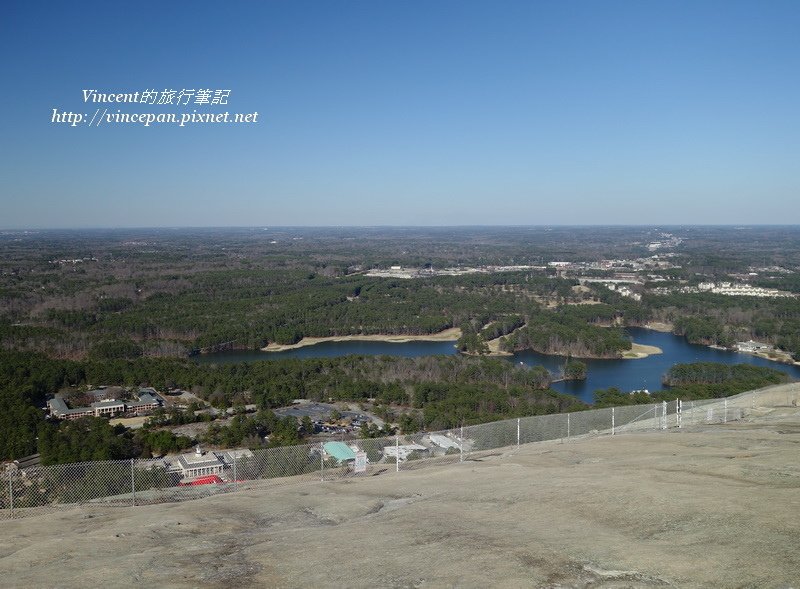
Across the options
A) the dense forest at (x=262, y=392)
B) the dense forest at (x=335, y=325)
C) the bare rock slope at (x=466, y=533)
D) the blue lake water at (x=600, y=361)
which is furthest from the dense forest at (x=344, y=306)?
the bare rock slope at (x=466, y=533)

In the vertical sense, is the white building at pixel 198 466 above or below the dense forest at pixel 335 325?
above

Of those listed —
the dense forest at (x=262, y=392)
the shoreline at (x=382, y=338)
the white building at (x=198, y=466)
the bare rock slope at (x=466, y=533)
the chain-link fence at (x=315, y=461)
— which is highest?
the bare rock slope at (x=466, y=533)

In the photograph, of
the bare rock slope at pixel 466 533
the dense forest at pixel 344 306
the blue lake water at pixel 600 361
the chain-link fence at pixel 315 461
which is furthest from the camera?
the dense forest at pixel 344 306

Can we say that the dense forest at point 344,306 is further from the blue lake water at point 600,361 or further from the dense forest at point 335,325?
the blue lake water at point 600,361

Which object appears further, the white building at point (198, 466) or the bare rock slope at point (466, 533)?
the white building at point (198, 466)

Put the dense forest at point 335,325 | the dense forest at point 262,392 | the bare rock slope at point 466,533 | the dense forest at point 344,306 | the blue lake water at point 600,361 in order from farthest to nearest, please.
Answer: the dense forest at point 344,306 → the blue lake water at point 600,361 → the dense forest at point 335,325 → the dense forest at point 262,392 → the bare rock slope at point 466,533

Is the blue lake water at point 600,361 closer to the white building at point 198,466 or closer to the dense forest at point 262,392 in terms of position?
the dense forest at point 262,392

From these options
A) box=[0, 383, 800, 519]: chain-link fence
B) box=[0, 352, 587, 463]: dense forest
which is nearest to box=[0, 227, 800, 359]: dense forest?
box=[0, 352, 587, 463]: dense forest

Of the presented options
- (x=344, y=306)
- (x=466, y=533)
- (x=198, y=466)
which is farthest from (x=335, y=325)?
(x=466, y=533)
